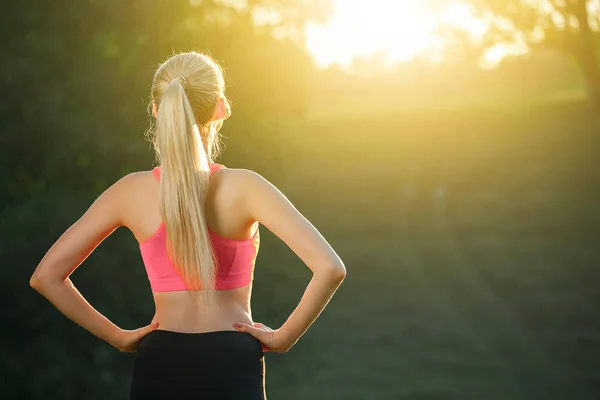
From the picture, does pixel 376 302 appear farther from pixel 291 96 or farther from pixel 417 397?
pixel 291 96

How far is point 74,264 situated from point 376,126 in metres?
19.5

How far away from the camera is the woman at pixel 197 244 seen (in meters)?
2.74

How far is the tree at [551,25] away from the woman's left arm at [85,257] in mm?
18539

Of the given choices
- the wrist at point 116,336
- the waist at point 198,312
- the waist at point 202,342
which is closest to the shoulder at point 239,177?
the waist at point 198,312

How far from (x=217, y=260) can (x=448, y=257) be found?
13.8m

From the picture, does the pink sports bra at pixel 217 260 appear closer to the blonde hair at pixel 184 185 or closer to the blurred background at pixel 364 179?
the blonde hair at pixel 184 185

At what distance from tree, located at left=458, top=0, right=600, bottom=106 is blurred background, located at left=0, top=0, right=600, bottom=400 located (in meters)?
0.05

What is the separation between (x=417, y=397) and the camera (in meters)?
9.45

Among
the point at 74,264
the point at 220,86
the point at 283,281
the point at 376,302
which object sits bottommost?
the point at 376,302

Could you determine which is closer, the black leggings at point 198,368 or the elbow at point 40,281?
the black leggings at point 198,368

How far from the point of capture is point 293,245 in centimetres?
284

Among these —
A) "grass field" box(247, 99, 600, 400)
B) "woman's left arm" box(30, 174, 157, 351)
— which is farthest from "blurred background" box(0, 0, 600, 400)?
"woman's left arm" box(30, 174, 157, 351)

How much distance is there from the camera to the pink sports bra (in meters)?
2.80

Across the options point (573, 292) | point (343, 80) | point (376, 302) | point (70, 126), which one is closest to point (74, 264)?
point (70, 126)
